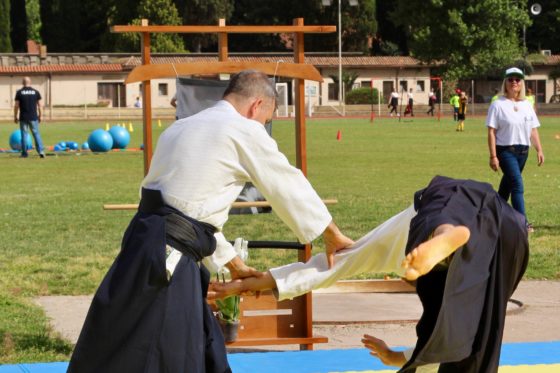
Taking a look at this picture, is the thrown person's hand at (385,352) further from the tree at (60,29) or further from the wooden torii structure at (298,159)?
the tree at (60,29)

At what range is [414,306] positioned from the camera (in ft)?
30.5

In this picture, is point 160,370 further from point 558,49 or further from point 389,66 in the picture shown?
point 558,49

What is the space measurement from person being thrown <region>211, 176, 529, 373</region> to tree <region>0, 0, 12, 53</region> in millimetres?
76697

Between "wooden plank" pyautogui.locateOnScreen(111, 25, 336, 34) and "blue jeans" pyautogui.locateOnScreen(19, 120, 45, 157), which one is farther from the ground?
"wooden plank" pyautogui.locateOnScreen(111, 25, 336, 34)

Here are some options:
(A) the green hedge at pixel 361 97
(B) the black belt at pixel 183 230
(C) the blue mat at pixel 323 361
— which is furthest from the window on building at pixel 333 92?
(B) the black belt at pixel 183 230

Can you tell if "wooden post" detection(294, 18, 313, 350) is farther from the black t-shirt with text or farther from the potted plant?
the black t-shirt with text

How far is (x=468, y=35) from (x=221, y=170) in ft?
232

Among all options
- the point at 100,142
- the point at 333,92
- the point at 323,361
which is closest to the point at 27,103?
the point at 100,142

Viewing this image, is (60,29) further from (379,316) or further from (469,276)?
(469,276)

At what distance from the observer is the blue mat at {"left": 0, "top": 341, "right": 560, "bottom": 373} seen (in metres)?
6.40

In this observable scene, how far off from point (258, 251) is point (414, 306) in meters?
2.84

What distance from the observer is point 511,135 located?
39.6 ft

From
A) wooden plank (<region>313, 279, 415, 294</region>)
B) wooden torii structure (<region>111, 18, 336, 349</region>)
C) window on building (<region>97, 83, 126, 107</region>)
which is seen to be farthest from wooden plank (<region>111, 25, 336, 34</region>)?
window on building (<region>97, 83, 126, 107</region>)

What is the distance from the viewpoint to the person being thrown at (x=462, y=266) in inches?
166
